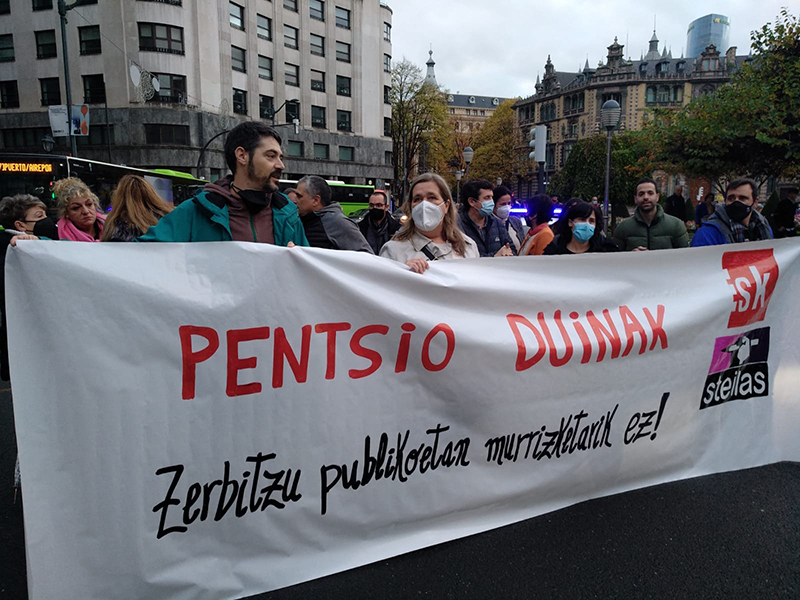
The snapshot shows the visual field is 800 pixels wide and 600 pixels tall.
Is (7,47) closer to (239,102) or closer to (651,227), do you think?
(239,102)

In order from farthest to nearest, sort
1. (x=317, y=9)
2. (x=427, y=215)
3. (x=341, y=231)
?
1. (x=317, y=9)
2. (x=341, y=231)
3. (x=427, y=215)

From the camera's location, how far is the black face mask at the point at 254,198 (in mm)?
2887

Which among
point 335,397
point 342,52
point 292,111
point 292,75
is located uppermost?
point 342,52

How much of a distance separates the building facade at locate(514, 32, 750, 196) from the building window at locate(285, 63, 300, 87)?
58.3m

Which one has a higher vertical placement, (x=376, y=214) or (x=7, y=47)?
(x=7, y=47)

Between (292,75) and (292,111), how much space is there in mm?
2780

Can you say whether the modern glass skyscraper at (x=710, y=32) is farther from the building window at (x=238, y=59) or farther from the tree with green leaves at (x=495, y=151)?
the building window at (x=238, y=59)

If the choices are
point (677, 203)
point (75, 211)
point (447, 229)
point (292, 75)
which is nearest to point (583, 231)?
point (447, 229)

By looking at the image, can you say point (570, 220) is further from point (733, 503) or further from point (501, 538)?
point (501, 538)

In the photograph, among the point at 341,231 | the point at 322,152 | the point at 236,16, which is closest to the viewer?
the point at 341,231

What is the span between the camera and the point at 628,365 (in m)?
3.08

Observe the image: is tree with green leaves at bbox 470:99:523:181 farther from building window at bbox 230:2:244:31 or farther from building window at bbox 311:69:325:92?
building window at bbox 230:2:244:31

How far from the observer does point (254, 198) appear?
2889 mm

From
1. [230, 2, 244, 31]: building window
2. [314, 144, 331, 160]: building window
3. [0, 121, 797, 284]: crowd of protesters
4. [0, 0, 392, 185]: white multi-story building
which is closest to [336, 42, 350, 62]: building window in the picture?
[0, 0, 392, 185]: white multi-story building
